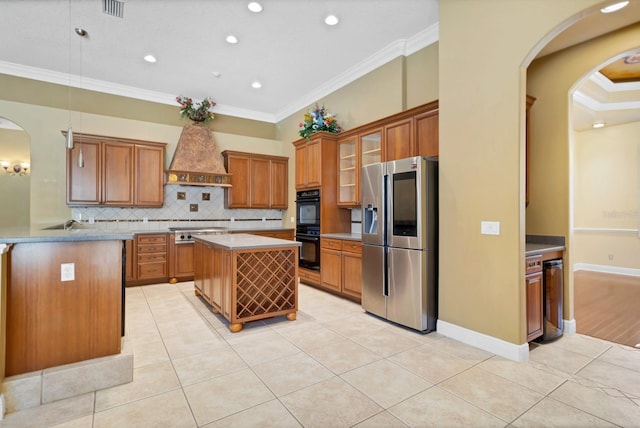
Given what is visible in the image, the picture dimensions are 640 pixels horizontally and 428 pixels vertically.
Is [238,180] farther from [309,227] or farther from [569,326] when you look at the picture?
[569,326]

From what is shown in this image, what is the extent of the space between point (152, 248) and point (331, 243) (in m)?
3.06

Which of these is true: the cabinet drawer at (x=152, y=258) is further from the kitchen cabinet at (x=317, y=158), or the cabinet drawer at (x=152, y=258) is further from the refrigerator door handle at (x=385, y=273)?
the refrigerator door handle at (x=385, y=273)

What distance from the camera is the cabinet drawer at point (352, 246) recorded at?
4.18 m

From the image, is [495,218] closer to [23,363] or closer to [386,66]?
[386,66]

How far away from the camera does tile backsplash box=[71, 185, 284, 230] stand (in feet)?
17.9

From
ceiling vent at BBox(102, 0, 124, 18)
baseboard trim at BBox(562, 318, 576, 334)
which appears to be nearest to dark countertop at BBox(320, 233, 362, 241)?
baseboard trim at BBox(562, 318, 576, 334)

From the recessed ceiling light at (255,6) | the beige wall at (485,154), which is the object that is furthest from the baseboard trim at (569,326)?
the recessed ceiling light at (255,6)

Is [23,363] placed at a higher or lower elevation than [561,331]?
higher

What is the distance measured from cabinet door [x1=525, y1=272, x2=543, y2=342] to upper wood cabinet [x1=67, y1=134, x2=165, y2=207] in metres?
5.58

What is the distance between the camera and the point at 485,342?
9.25 ft

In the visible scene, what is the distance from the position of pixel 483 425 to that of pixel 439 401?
0.94ft

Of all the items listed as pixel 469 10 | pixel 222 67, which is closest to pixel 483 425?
pixel 469 10

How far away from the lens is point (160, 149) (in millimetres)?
5617

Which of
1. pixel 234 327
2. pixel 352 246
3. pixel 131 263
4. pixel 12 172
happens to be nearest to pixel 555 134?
pixel 352 246
